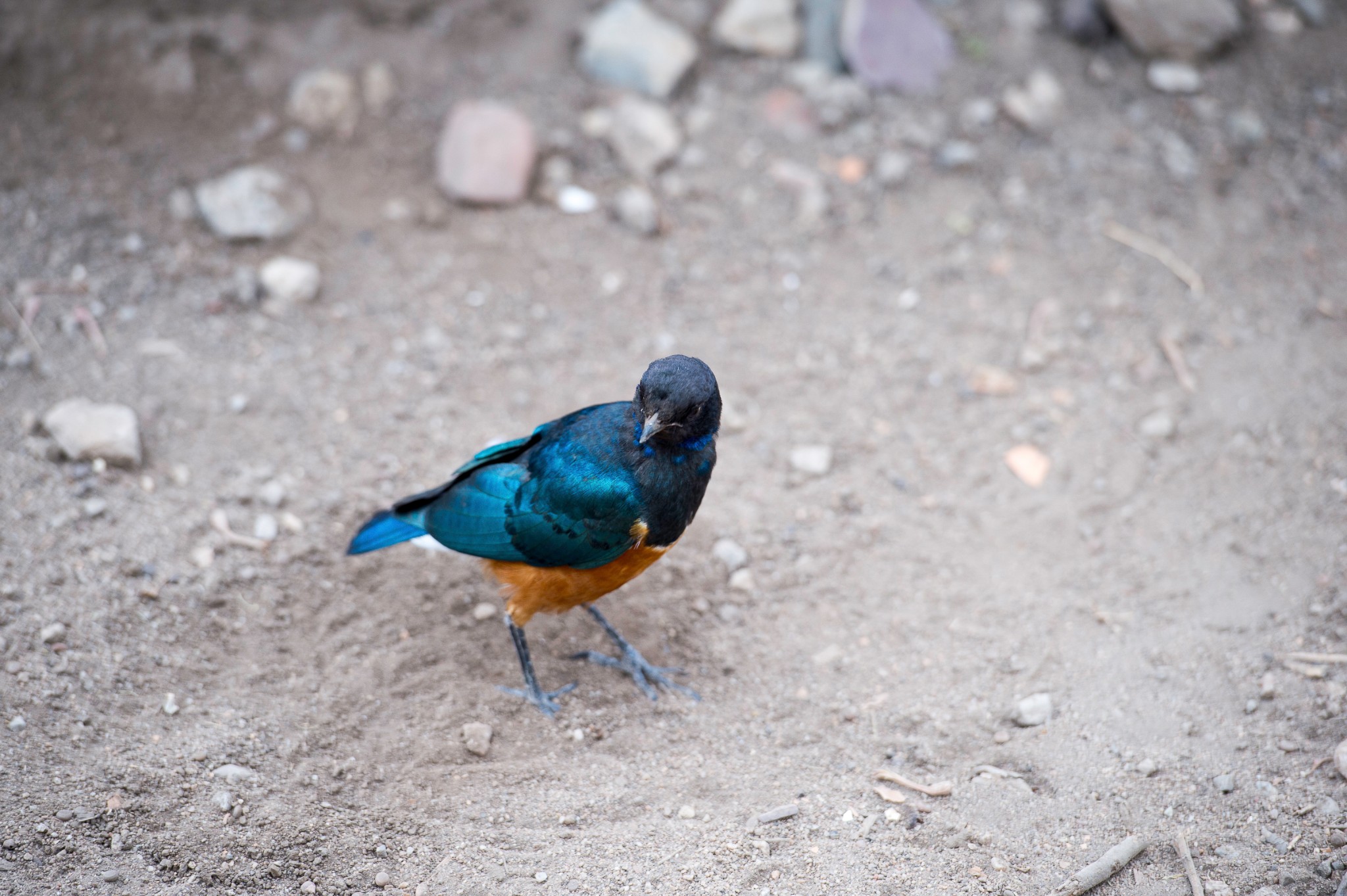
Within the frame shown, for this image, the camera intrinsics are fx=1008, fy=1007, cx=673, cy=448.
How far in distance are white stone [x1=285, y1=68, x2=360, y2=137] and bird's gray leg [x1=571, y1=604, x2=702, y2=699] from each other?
350 cm

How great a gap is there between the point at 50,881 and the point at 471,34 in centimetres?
524

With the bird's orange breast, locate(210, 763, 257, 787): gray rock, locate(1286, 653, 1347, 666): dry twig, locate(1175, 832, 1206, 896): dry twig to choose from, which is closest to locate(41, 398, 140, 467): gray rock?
locate(210, 763, 257, 787): gray rock

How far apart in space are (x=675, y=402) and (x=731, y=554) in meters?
1.38

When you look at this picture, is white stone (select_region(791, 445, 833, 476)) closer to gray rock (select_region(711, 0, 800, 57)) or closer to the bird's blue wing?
the bird's blue wing

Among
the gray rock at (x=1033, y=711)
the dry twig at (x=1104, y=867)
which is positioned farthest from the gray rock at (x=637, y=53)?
the dry twig at (x=1104, y=867)

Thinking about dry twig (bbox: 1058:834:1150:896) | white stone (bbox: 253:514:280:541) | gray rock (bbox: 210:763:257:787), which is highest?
dry twig (bbox: 1058:834:1150:896)

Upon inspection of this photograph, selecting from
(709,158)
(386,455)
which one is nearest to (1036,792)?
(386,455)

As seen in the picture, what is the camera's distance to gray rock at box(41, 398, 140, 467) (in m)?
4.59

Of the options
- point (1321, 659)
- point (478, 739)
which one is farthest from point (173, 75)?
point (1321, 659)

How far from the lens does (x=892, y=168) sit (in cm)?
620

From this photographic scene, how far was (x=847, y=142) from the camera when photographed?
6.37 metres

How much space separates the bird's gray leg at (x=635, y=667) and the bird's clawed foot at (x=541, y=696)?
25 cm

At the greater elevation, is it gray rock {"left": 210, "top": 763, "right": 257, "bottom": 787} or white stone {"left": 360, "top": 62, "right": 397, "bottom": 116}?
white stone {"left": 360, "top": 62, "right": 397, "bottom": 116}

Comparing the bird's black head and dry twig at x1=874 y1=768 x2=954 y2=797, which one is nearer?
the bird's black head
